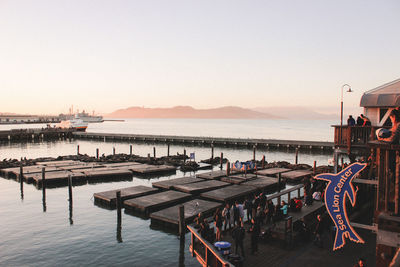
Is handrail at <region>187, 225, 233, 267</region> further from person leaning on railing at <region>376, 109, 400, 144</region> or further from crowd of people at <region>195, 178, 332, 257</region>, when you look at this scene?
person leaning on railing at <region>376, 109, 400, 144</region>

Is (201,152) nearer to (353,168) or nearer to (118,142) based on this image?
(118,142)

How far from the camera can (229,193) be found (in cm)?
2858

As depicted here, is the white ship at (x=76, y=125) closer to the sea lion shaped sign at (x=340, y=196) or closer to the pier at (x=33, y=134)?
the pier at (x=33, y=134)

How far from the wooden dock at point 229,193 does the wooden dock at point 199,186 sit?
131 centimetres

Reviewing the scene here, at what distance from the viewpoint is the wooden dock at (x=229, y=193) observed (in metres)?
27.2

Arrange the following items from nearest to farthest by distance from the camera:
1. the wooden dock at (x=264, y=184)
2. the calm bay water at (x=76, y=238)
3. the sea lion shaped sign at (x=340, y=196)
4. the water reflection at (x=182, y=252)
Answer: the sea lion shaped sign at (x=340, y=196) → the water reflection at (x=182, y=252) → the calm bay water at (x=76, y=238) → the wooden dock at (x=264, y=184)

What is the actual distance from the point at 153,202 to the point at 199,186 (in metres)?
6.80

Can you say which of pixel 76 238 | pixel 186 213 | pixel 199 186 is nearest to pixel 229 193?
pixel 199 186

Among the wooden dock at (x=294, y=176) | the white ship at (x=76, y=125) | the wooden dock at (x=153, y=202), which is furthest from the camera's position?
the white ship at (x=76, y=125)

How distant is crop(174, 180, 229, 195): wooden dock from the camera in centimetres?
2995

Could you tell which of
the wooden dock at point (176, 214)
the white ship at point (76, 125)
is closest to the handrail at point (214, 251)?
the wooden dock at point (176, 214)

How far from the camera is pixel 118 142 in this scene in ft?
318

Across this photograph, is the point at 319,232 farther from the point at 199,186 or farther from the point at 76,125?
the point at 76,125

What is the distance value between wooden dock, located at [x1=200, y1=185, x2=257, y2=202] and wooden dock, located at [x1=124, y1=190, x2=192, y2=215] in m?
2.13
